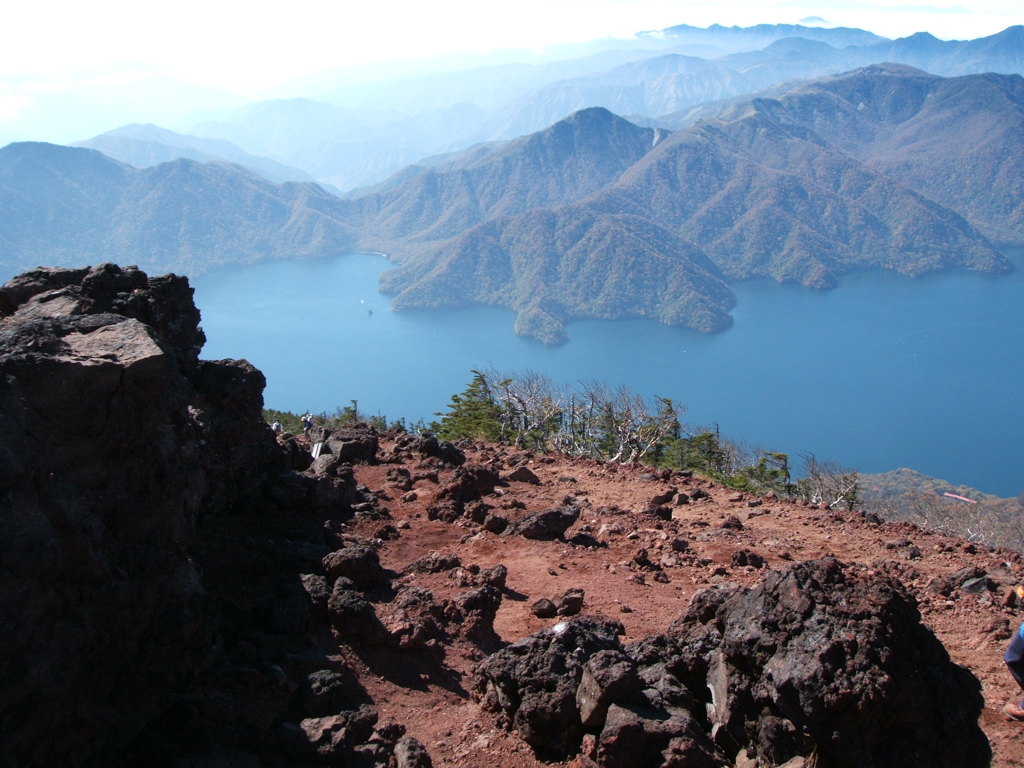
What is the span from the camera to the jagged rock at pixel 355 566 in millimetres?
9094

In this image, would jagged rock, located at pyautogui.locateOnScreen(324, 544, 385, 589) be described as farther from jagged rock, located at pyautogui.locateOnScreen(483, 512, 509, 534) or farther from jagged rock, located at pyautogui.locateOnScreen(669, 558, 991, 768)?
jagged rock, located at pyautogui.locateOnScreen(669, 558, 991, 768)

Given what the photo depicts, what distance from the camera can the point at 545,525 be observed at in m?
11.9

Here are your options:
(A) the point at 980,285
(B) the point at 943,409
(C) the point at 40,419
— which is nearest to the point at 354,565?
(C) the point at 40,419

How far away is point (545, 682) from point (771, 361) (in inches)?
5460

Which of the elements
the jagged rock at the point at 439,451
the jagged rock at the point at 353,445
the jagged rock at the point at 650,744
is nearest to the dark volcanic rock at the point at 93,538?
the jagged rock at the point at 650,744

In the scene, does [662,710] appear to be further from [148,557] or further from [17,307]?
[17,307]

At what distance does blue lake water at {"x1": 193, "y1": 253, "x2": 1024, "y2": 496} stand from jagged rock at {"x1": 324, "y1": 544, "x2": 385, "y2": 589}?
91192 millimetres

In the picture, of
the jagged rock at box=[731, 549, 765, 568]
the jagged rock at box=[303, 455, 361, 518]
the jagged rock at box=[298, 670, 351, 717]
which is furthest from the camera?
the jagged rock at box=[303, 455, 361, 518]

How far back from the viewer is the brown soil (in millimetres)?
7066

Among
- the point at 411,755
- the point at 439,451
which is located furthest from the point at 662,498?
the point at 411,755

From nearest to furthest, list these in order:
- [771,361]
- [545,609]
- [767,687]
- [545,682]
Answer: [767,687], [545,682], [545,609], [771,361]

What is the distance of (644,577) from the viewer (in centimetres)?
1049

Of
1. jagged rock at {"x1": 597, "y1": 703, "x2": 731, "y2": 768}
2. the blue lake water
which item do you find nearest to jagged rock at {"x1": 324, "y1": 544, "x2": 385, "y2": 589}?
jagged rock at {"x1": 597, "y1": 703, "x2": 731, "y2": 768}

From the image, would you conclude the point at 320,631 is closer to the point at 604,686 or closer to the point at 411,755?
the point at 411,755
